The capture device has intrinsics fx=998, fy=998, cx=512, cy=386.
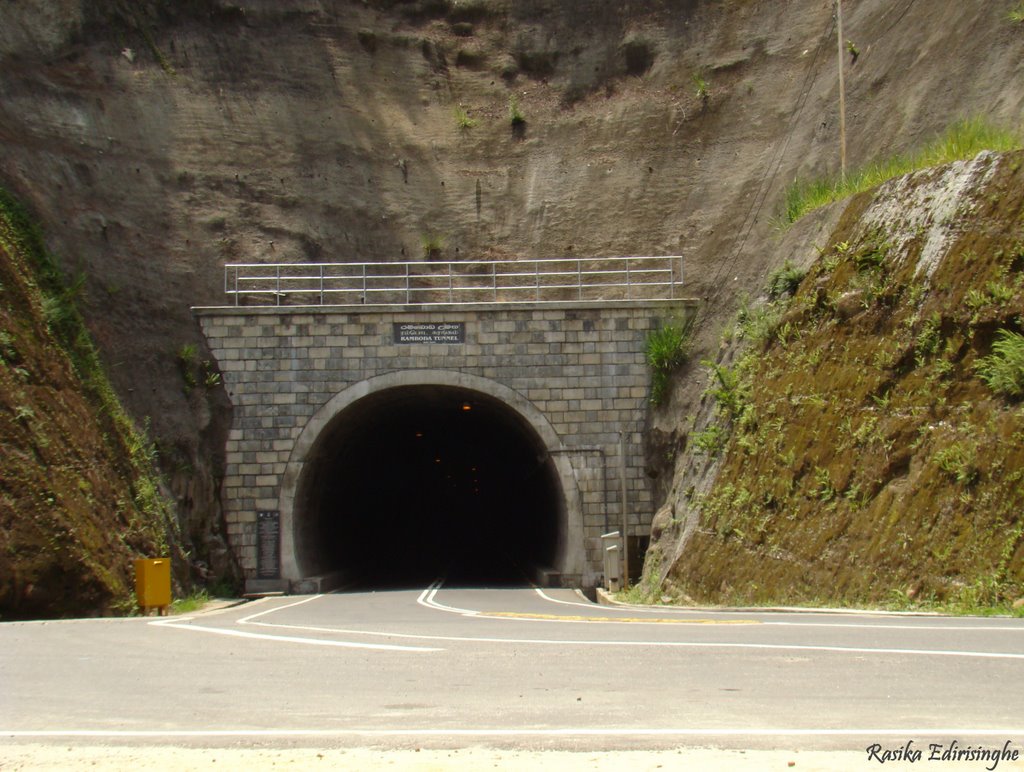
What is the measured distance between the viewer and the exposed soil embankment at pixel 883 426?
39.4 feet

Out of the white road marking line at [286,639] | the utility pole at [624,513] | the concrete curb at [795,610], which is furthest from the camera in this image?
the utility pole at [624,513]

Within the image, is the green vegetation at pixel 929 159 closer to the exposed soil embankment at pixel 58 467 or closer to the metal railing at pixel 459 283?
the metal railing at pixel 459 283

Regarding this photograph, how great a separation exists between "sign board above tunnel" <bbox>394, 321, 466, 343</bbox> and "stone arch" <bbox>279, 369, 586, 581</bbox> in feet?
2.43

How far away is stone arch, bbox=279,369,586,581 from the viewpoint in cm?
2220

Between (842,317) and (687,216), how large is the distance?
12.3 meters

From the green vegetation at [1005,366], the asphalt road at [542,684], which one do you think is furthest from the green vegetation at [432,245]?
the green vegetation at [1005,366]

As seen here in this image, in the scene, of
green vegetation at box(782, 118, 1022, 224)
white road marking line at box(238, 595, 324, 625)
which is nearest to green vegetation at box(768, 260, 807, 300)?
green vegetation at box(782, 118, 1022, 224)

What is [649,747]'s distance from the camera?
17.0ft

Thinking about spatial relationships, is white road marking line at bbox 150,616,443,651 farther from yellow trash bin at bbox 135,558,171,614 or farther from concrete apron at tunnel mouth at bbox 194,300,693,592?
concrete apron at tunnel mouth at bbox 194,300,693,592

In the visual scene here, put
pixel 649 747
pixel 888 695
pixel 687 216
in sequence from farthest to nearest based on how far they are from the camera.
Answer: pixel 687 216, pixel 888 695, pixel 649 747

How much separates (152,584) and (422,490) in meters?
29.9

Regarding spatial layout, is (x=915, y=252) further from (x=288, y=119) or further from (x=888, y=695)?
(x=288, y=119)

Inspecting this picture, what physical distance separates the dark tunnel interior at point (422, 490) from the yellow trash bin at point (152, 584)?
6.77 m

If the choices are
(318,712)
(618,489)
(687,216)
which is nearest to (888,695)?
(318,712)
